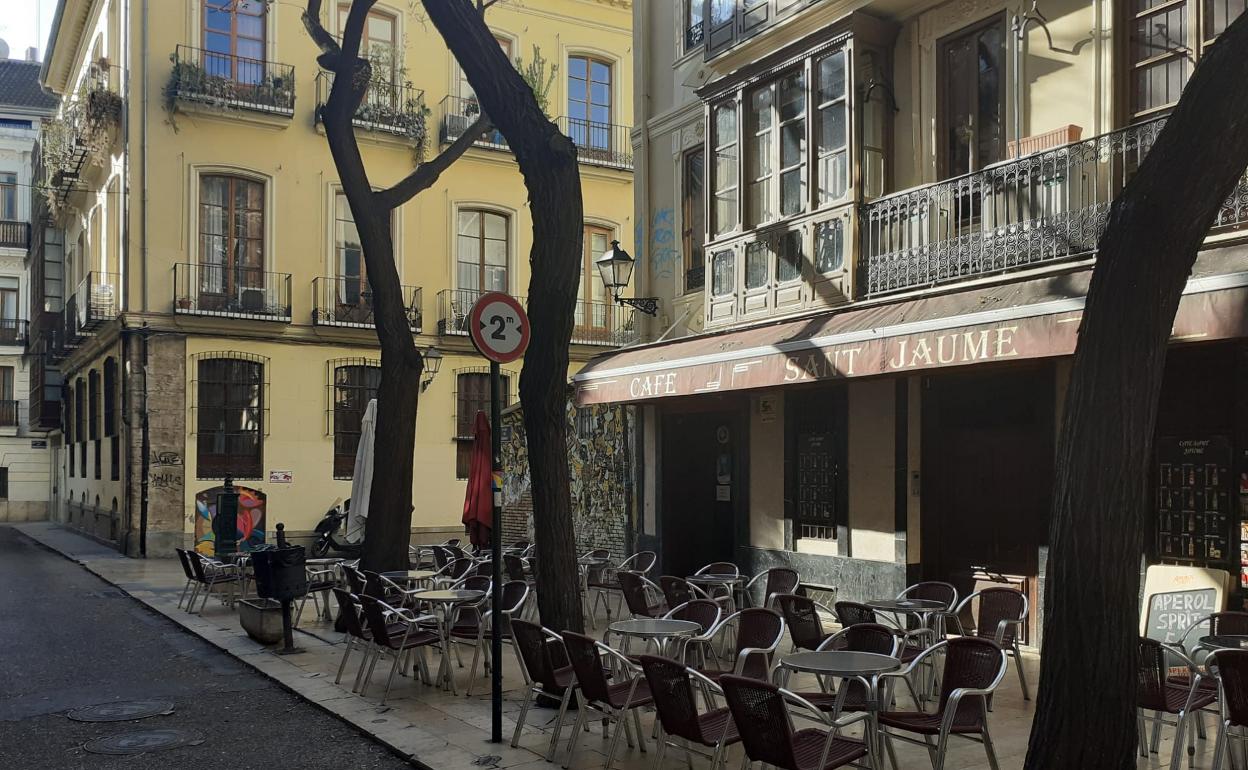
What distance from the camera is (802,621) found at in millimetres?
8094

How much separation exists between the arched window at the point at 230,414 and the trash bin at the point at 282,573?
12574 millimetres

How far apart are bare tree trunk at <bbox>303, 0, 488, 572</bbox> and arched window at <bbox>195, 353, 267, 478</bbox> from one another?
35.6ft

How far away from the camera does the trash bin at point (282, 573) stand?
10547 millimetres

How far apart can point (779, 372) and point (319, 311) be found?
14.8 m

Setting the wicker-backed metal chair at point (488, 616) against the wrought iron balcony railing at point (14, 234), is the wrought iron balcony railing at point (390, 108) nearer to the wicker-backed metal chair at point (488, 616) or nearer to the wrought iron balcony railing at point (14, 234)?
the wicker-backed metal chair at point (488, 616)

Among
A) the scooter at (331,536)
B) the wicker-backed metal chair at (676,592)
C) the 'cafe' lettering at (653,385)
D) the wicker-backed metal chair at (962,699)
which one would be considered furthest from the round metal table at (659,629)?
the scooter at (331,536)

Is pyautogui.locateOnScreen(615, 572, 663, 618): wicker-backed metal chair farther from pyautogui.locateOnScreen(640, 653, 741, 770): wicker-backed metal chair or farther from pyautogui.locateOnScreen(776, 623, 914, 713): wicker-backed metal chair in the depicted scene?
pyautogui.locateOnScreen(640, 653, 741, 770): wicker-backed metal chair

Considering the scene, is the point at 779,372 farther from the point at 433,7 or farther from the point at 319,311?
the point at 319,311

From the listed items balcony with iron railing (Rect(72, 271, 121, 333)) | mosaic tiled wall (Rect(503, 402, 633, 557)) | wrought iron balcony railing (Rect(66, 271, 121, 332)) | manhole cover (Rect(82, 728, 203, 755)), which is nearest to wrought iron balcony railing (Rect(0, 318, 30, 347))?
balcony with iron railing (Rect(72, 271, 121, 333))

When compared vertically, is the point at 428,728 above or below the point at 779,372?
below

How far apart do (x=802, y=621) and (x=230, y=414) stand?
56.8 ft

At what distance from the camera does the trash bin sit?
1055cm

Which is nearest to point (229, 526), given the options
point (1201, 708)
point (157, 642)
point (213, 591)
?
point (213, 591)

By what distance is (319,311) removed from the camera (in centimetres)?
2350
